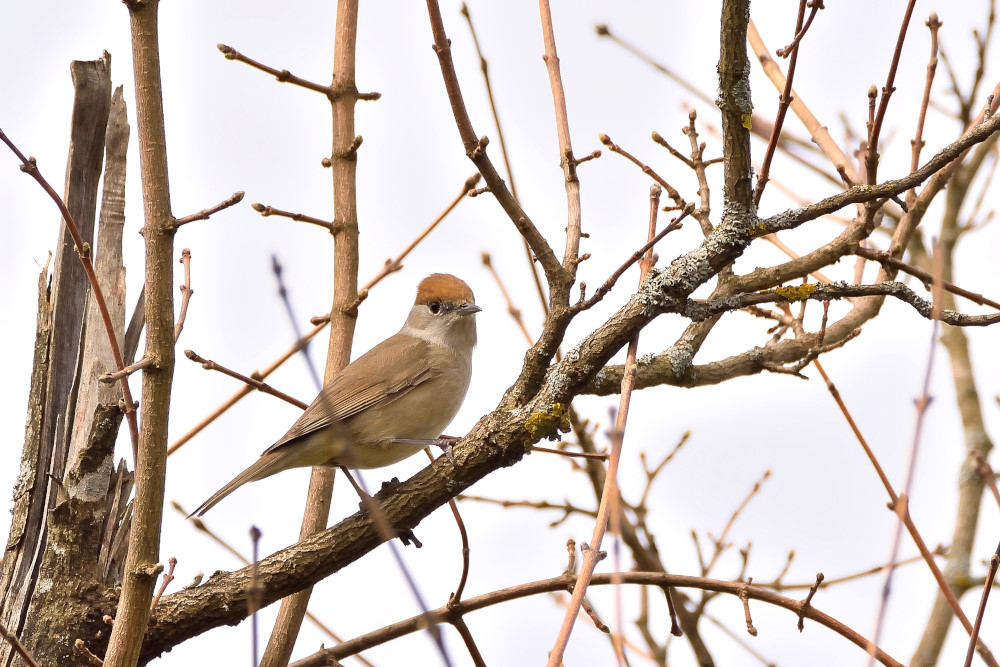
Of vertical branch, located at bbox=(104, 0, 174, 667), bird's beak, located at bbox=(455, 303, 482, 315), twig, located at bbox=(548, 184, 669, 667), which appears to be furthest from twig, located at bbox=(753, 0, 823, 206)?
bird's beak, located at bbox=(455, 303, 482, 315)

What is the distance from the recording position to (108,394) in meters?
3.79

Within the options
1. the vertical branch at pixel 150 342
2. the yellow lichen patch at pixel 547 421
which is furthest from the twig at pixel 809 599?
the vertical branch at pixel 150 342

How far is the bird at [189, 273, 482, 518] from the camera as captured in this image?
424 centimetres

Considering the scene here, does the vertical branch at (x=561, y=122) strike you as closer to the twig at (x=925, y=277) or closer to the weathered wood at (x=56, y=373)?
the twig at (x=925, y=277)

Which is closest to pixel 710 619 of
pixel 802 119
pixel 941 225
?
pixel 802 119

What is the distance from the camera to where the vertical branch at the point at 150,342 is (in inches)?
105

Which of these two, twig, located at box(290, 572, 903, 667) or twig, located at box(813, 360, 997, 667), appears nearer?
twig, located at box(813, 360, 997, 667)

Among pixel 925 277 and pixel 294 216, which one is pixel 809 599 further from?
pixel 294 216

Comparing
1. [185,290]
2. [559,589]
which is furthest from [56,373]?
[559,589]

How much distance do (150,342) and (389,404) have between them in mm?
2079

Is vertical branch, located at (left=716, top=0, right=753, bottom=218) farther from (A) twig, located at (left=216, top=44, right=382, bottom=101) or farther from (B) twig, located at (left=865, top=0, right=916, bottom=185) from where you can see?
(A) twig, located at (left=216, top=44, right=382, bottom=101)

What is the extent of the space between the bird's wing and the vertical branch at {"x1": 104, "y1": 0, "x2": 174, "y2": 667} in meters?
1.62

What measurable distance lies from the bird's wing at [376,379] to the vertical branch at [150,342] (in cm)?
162

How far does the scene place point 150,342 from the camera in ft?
8.79
